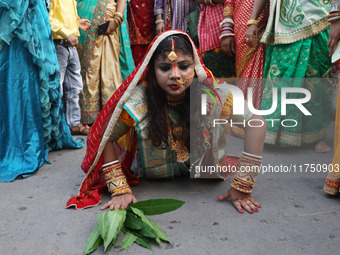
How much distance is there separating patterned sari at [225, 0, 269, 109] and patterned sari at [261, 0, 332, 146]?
0.12 meters

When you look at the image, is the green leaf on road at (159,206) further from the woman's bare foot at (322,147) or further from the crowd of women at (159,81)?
the woman's bare foot at (322,147)

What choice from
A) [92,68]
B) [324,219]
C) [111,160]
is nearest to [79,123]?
[92,68]

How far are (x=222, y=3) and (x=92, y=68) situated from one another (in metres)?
1.56

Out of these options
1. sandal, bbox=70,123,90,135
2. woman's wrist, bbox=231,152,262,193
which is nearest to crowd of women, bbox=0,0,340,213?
woman's wrist, bbox=231,152,262,193

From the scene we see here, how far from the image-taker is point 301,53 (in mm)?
2873

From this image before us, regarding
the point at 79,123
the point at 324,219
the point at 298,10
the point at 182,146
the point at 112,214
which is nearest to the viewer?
the point at 112,214

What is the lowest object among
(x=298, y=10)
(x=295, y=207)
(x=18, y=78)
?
(x=295, y=207)

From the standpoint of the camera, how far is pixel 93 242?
1536mm

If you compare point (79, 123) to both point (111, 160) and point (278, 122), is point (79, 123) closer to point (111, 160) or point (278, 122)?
point (111, 160)

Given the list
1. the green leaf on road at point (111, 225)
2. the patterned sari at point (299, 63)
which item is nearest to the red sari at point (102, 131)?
the green leaf on road at point (111, 225)

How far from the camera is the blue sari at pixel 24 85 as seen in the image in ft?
8.04

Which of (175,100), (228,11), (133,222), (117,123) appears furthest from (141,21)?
(133,222)

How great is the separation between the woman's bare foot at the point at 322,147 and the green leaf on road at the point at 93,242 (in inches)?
83.9

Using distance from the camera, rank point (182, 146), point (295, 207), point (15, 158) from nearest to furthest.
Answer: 1. point (295, 207)
2. point (182, 146)
3. point (15, 158)
